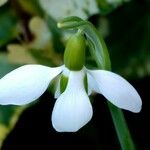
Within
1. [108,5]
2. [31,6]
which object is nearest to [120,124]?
[108,5]

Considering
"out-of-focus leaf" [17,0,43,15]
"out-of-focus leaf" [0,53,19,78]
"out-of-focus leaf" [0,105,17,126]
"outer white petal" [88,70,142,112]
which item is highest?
"outer white petal" [88,70,142,112]

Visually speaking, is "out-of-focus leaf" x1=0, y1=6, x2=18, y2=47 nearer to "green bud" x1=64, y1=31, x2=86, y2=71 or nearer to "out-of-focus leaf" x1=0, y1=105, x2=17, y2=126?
"out-of-focus leaf" x1=0, y1=105, x2=17, y2=126

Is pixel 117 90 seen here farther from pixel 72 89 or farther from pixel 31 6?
pixel 31 6

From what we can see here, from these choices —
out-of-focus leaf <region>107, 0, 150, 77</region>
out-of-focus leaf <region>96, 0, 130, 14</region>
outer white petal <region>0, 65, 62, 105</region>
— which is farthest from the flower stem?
out-of-focus leaf <region>107, 0, 150, 77</region>

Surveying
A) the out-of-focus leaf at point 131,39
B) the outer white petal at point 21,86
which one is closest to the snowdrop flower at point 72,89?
the outer white petal at point 21,86

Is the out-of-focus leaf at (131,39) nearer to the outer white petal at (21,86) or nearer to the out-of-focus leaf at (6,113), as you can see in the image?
the out-of-focus leaf at (6,113)
